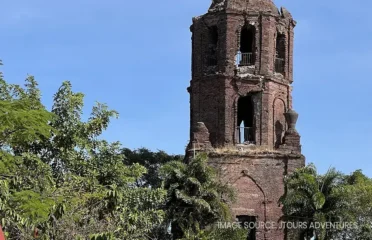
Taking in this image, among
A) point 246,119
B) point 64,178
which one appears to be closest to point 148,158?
point 246,119

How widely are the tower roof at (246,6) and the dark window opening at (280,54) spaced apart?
966 mm

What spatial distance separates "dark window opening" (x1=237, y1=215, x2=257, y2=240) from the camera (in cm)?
2995

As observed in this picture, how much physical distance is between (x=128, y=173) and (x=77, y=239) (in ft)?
21.5

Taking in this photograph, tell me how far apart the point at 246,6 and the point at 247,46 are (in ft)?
5.07

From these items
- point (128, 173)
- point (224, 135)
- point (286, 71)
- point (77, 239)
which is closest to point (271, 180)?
point (224, 135)

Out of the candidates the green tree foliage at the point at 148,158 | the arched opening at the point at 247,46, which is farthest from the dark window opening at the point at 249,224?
the green tree foliage at the point at 148,158

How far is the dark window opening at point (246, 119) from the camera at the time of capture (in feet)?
102

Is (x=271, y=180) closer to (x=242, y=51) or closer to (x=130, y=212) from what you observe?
(x=242, y=51)

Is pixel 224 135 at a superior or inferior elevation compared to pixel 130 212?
superior

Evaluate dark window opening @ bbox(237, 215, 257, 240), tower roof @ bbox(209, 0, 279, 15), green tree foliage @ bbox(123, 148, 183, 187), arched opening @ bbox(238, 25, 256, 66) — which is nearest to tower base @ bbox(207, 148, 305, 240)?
dark window opening @ bbox(237, 215, 257, 240)

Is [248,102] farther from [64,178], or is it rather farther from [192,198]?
[64,178]

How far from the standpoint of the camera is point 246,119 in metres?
32.7

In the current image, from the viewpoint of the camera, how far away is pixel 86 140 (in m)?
23.9

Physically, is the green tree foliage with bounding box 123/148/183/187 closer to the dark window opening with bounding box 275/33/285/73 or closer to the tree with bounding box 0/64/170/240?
the dark window opening with bounding box 275/33/285/73
